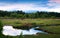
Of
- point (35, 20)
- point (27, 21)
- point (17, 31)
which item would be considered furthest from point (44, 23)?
point (17, 31)

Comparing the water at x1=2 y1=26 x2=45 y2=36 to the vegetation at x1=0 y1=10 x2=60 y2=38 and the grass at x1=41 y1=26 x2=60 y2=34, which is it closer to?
the vegetation at x1=0 y1=10 x2=60 y2=38

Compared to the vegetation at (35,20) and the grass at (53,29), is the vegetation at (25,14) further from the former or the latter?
the grass at (53,29)

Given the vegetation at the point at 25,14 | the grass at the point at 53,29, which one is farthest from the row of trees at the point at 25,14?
the grass at the point at 53,29

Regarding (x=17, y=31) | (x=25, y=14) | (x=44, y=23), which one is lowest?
(x=17, y=31)

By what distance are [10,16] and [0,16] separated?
20 cm

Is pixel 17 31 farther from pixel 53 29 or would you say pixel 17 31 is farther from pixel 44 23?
pixel 53 29

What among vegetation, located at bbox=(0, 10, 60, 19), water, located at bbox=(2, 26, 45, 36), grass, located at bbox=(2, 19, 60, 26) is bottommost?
water, located at bbox=(2, 26, 45, 36)

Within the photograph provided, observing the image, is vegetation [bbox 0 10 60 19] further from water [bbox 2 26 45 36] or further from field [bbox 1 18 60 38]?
water [bbox 2 26 45 36]

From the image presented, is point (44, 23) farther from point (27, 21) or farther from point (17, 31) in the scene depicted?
point (17, 31)

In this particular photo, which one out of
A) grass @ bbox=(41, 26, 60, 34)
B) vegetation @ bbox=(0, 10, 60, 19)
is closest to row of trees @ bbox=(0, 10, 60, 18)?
vegetation @ bbox=(0, 10, 60, 19)

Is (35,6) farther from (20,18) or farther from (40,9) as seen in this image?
(20,18)

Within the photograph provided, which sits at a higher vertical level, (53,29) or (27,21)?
(27,21)

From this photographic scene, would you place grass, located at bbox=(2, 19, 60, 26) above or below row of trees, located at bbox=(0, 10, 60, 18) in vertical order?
below

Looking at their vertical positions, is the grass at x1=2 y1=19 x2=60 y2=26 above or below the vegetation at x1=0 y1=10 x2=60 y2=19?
below
